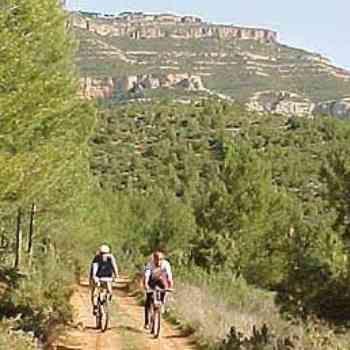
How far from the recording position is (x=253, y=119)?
86312 mm

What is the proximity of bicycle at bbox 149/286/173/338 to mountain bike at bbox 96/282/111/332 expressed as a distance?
90 cm

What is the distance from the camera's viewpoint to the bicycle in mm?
17766

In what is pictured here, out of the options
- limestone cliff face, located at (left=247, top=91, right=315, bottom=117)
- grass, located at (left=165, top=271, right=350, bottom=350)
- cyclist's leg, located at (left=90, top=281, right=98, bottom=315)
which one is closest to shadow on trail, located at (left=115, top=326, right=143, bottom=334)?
cyclist's leg, located at (left=90, top=281, right=98, bottom=315)

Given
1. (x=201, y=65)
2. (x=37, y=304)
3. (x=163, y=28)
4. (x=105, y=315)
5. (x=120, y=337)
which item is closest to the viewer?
(x=120, y=337)

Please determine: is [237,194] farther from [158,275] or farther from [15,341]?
[15,341]

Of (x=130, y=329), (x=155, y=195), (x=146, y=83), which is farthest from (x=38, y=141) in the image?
(x=146, y=83)

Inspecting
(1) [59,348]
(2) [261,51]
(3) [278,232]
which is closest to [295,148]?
(3) [278,232]

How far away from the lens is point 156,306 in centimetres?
1775

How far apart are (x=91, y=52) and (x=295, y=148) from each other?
5552cm

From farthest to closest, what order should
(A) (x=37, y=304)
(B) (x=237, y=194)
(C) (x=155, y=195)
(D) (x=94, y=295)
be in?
(C) (x=155, y=195)
(B) (x=237, y=194)
(A) (x=37, y=304)
(D) (x=94, y=295)

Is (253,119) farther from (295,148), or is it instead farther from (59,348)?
(59,348)

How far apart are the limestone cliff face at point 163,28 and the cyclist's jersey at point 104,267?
121613 mm

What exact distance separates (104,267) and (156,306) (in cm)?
142

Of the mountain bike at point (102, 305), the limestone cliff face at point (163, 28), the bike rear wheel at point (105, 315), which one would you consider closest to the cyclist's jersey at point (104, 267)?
the mountain bike at point (102, 305)
